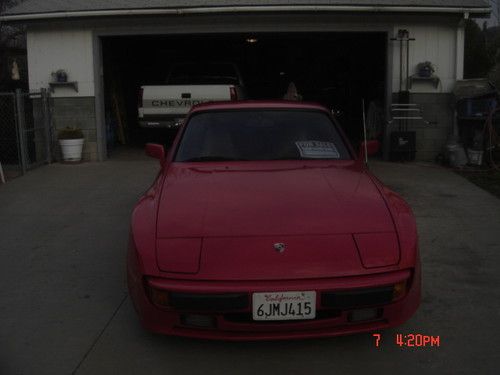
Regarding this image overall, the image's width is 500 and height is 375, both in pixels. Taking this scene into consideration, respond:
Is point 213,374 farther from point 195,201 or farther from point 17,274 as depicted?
point 17,274

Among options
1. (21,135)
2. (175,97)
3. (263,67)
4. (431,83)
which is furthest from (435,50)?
(263,67)

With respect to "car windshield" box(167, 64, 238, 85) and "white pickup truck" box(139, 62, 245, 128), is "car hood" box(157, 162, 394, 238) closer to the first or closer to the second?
"white pickup truck" box(139, 62, 245, 128)

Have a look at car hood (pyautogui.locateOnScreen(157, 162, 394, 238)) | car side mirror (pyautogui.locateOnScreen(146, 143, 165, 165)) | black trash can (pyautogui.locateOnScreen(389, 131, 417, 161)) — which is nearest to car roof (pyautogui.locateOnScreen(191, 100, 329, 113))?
car side mirror (pyautogui.locateOnScreen(146, 143, 165, 165))

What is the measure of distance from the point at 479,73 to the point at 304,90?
5.43 meters

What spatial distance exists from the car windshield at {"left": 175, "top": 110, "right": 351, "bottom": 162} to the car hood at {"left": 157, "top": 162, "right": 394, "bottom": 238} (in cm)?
19

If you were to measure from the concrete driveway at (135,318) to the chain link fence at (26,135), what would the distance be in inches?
114

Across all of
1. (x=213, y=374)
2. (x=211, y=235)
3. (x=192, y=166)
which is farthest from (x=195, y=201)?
(x=213, y=374)

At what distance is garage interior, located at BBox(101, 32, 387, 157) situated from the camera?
48.2 feet

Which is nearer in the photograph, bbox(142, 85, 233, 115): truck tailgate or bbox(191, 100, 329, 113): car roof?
bbox(191, 100, 329, 113): car roof

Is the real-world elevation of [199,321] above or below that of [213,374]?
above

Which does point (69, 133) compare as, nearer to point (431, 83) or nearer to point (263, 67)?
point (431, 83)

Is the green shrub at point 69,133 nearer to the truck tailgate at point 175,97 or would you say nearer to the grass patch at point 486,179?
the truck tailgate at point 175,97

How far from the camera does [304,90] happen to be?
20328mm

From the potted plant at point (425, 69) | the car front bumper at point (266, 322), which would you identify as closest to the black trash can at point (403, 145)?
the potted plant at point (425, 69)
